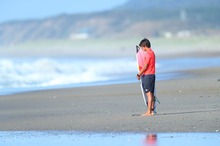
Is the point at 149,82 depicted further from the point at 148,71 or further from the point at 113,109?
the point at 113,109

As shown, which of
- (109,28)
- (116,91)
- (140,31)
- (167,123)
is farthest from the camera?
(109,28)

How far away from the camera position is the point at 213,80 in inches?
738

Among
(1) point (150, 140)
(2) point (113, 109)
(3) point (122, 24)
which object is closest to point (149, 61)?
(2) point (113, 109)

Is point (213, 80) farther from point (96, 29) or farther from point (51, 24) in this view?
point (51, 24)

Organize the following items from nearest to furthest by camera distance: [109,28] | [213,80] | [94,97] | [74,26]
→ [94,97]
[213,80]
[109,28]
[74,26]

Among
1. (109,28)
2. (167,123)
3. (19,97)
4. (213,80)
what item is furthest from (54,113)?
(109,28)

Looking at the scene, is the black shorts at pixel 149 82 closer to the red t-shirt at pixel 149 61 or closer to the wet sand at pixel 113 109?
the red t-shirt at pixel 149 61

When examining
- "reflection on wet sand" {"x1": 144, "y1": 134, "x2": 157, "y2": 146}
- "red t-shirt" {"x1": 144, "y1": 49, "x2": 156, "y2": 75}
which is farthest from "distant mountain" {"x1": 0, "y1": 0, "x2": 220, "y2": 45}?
"reflection on wet sand" {"x1": 144, "y1": 134, "x2": 157, "y2": 146}

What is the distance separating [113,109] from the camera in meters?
13.2

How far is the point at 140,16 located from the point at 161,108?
110373 mm

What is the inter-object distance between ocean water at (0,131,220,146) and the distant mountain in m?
90.2

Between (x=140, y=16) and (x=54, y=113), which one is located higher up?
(x=140, y=16)

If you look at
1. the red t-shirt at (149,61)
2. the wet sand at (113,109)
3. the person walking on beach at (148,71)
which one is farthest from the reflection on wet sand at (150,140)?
the red t-shirt at (149,61)

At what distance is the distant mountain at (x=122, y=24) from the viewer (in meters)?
110
